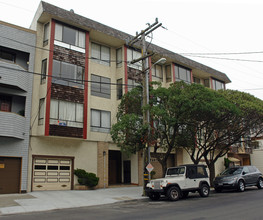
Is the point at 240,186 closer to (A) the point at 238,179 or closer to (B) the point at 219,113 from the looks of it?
(A) the point at 238,179

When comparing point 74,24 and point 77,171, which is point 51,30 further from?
point 77,171

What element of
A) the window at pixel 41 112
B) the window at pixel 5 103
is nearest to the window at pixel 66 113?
the window at pixel 41 112

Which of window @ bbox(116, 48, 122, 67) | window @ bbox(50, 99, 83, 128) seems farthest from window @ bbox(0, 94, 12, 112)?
window @ bbox(116, 48, 122, 67)

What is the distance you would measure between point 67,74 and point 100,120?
4.72m

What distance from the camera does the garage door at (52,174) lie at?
19.0 metres

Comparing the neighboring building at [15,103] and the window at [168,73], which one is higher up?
the window at [168,73]

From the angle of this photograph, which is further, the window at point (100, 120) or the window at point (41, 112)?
the window at point (100, 120)

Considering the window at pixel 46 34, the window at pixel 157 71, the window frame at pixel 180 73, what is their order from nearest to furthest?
the window at pixel 46 34 → the window at pixel 157 71 → the window frame at pixel 180 73

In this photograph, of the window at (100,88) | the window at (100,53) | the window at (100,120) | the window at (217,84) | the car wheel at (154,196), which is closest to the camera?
the car wheel at (154,196)

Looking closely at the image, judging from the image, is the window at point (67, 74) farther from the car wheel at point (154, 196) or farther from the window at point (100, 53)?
the car wheel at point (154, 196)

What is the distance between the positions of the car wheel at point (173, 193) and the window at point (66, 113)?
29.5ft

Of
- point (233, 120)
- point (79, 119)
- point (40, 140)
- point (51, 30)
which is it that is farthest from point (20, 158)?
point (233, 120)

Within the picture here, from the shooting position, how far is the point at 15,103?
1947 cm

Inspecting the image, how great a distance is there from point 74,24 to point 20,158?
10831 mm
